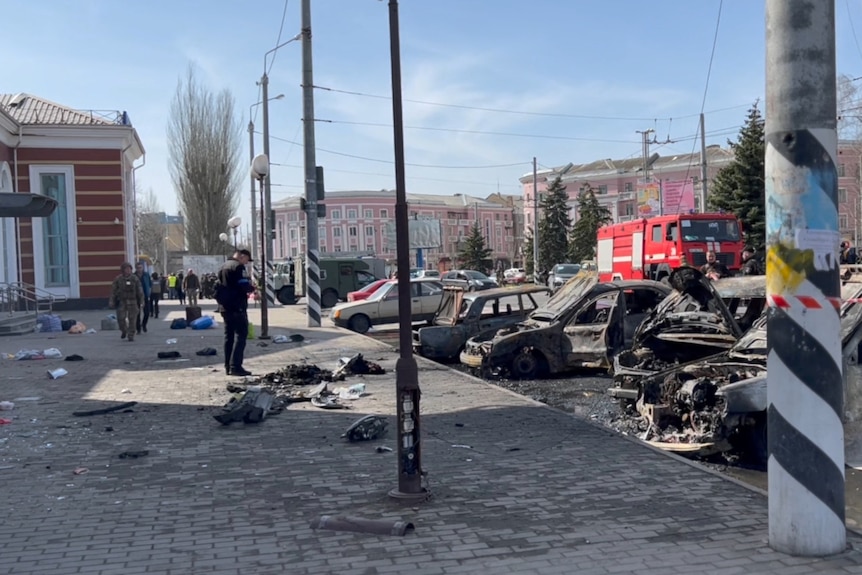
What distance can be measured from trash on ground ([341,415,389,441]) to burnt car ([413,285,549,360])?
7051mm

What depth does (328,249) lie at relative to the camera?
351 feet

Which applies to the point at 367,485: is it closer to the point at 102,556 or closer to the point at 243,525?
the point at 243,525

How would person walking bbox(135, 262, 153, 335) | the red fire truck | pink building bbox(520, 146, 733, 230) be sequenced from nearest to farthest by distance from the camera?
person walking bbox(135, 262, 153, 335), the red fire truck, pink building bbox(520, 146, 733, 230)

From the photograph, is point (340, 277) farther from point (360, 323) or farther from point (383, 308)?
point (360, 323)

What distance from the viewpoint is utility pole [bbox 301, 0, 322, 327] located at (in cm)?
2228

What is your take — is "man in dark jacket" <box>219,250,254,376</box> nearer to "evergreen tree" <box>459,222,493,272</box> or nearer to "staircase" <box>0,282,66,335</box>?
"staircase" <box>0,282,66,335</box>

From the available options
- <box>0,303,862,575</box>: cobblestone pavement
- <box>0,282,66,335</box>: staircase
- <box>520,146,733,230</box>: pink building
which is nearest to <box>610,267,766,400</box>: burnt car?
<box>0,303,862,575</box>: cobblestone pavement

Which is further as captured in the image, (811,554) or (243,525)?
(243,525)

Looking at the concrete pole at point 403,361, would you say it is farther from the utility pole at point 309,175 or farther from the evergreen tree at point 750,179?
the evergreen tree at point 750,179

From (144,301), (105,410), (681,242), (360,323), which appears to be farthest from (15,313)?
(681,242)

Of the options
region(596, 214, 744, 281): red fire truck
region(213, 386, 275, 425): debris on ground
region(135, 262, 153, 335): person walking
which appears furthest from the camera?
region(596, 214, 744, 281): red fire truck

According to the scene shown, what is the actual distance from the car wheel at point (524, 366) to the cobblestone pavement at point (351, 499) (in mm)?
2757

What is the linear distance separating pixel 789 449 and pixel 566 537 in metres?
Result: 1.37

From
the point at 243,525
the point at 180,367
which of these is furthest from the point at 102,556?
the point at 180,367
